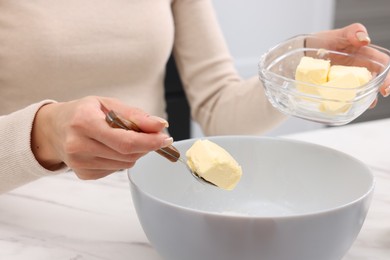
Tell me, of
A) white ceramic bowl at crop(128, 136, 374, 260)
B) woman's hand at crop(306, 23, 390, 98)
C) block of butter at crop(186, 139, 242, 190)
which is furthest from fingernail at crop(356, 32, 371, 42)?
block of butter at crop(186, 139, 242, 190)

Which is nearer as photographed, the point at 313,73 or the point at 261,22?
the point at 313,73

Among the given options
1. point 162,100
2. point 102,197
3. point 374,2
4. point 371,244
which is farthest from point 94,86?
point 374,2

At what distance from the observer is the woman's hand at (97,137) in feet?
1.93

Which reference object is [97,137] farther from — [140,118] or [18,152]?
[18,152]

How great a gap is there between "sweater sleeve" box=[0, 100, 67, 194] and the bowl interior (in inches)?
5.2

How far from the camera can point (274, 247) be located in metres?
0.57

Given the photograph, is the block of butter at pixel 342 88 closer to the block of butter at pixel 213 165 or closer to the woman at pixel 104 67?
the woman at pixel 104 67

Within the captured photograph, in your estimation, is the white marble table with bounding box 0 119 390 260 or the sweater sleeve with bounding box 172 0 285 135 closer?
the white marble table with bounding box 0 119 390 260

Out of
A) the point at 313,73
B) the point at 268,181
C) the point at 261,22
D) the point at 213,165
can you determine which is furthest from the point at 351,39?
the point at 261,22

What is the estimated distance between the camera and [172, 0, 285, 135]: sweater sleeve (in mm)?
1256

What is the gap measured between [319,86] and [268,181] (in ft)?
0.47

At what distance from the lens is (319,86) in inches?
30.4

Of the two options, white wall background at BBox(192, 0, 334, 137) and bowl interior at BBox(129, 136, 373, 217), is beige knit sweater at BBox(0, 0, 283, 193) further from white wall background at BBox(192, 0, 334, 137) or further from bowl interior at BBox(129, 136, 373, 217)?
white wall background at BBox(192, 0, 334, 137)

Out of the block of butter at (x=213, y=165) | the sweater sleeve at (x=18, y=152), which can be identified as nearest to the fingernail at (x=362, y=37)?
the block of butter at (x=213, y=165)
